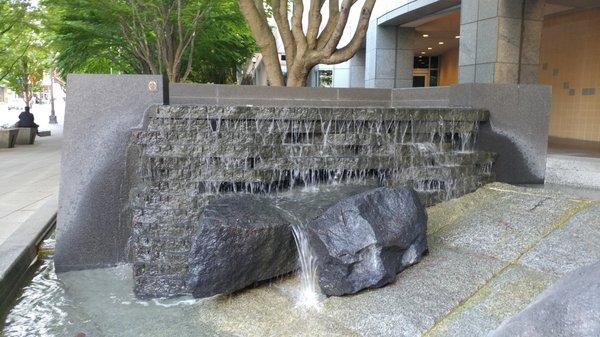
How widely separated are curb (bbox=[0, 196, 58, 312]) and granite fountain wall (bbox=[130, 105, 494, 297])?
1.37 meters

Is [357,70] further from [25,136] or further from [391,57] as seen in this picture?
[25,136]

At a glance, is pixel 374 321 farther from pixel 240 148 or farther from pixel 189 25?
pixel 189 25

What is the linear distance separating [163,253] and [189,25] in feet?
41.9

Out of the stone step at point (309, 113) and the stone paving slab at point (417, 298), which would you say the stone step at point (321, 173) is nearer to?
the stone step at point (309, 113)

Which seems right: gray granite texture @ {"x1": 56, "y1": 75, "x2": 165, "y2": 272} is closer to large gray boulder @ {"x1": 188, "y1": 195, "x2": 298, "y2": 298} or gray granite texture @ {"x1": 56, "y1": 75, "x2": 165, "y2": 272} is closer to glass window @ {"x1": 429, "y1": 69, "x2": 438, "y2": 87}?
large gray boulder @ {"x1": 188, "y1": 195, "x2": 298, "y2": 298}

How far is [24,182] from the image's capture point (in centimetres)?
1188

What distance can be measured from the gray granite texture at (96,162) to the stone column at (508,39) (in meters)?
8.37

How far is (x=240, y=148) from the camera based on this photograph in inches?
249

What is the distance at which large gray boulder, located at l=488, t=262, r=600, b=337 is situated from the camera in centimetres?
238

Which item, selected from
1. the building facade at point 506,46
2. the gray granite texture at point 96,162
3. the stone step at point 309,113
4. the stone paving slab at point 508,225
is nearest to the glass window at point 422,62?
the building facade at point 506,46

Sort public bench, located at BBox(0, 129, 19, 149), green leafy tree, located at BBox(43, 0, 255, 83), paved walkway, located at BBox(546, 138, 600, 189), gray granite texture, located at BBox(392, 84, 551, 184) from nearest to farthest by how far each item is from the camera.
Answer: paved walkway, located at BBox(546, 138, 600, 189), gray granite texture, located at BBox(392, 84, 551, 184), green leafy tree, located at BBox(43, 0, 255, 83), public bench, located at BBox(0, 129, 19, 149)

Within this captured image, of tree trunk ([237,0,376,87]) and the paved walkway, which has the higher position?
tree trunk ([237,0,376,87])

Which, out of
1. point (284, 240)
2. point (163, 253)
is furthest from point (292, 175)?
point (163, 253)

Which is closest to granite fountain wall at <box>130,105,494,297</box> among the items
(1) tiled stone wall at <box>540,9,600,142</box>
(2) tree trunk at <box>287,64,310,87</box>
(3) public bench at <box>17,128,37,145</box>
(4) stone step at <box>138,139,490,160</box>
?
(4) stone step at <box>138,139,490,160</box>
